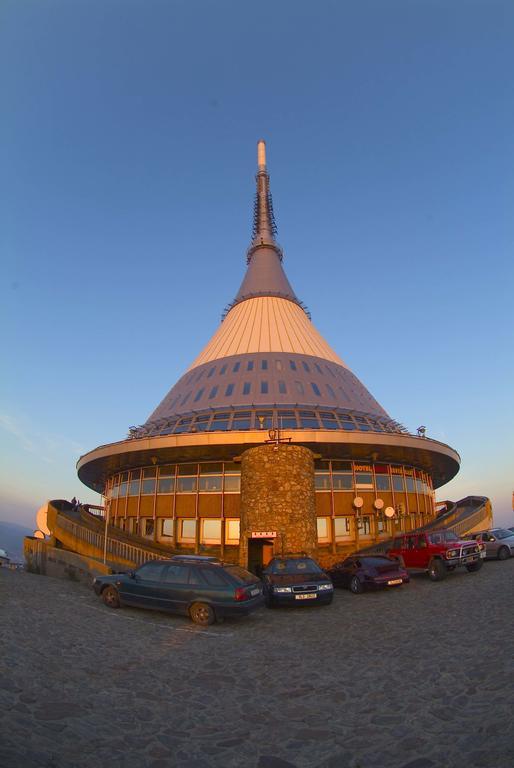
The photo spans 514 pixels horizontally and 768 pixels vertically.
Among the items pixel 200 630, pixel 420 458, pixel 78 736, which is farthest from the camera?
pixel 420 458

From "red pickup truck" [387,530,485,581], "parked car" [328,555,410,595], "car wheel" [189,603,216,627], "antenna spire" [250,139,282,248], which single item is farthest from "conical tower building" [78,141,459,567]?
"antenna spire" [250,139,282,248]

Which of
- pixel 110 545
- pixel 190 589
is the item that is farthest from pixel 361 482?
pixel 190 589

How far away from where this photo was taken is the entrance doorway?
70.6 ft

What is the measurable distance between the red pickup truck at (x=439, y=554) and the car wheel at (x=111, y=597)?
37.2 feet

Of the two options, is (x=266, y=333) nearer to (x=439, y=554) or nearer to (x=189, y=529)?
(x=189, y=529)

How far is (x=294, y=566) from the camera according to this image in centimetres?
1717

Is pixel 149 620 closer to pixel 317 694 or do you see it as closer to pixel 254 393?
pixel 317 694

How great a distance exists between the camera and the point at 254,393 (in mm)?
32188

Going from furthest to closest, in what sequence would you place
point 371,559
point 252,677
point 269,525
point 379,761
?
point 269,525
point 371,559
point 252,677
point 379,761

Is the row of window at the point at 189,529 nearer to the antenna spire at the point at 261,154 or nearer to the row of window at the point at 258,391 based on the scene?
the row of window at the point at 258,391

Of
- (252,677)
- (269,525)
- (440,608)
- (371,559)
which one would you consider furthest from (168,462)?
(252,677)

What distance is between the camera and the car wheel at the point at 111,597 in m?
15.0

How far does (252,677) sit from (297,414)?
2104 centimetres

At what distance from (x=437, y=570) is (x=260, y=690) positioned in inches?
484
